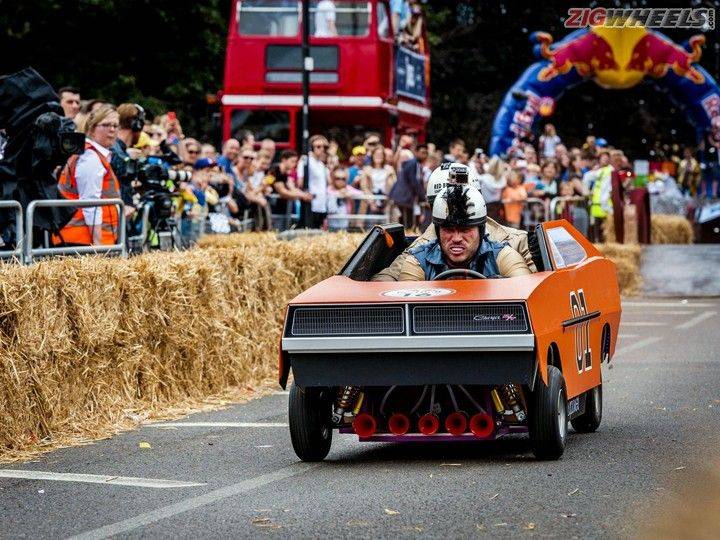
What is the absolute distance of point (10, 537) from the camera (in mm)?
7637

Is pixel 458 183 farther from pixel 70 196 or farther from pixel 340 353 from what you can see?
pixel 70 196

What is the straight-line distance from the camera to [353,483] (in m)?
9.10

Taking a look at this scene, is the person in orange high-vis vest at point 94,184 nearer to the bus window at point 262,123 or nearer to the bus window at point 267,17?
the bus window at point 262,123

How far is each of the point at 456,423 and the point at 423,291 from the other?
28.7 inches

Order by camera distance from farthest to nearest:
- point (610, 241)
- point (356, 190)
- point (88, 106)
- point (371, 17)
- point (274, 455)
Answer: point (610, 241), point (371, 17), point (356, 190), point (88, 106), point (274, 455)

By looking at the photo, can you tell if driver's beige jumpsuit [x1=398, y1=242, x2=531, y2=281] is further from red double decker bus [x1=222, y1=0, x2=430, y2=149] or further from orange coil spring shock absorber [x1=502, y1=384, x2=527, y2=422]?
red double decker bus [x1=222, y1=0, x2=430, y2=149]

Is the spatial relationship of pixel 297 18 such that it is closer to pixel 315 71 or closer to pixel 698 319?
pixel 315 71

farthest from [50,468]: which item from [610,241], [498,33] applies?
[498,33]

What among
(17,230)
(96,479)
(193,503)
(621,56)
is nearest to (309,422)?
(96,479)

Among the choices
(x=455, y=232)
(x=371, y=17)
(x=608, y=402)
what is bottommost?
(x=608, y=402)

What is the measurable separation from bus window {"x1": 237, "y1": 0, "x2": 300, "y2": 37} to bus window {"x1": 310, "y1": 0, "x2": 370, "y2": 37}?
1.23 feet

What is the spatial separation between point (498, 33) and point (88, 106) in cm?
4096

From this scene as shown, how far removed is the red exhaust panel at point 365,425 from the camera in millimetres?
9844

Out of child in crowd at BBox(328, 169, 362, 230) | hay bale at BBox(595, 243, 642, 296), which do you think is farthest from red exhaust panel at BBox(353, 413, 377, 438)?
hay bale at BBox(595, 243, 642, 296)
